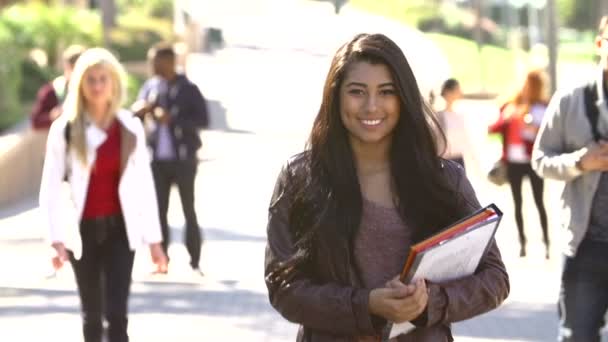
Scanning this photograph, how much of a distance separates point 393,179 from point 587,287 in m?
2.23

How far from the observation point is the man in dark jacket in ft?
39.6

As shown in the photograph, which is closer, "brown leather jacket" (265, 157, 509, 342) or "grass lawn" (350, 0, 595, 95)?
"brown leather jacket" (265, 157, 509, 342)

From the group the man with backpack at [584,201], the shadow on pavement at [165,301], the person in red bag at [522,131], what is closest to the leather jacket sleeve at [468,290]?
the man with backpack at [584,201]

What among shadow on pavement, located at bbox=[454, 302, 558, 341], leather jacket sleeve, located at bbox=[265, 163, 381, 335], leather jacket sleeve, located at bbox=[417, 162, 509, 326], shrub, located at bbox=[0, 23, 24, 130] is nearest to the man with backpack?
leather jacket sleeve, located at bbox=[417, 162, 509, 326]

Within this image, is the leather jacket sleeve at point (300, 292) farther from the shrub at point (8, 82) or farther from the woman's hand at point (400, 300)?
the shrub at point (8, 82)

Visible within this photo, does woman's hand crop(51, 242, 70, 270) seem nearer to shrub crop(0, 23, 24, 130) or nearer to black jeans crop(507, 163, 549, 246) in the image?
→ black jeans crop(507, 163, 549, 246)

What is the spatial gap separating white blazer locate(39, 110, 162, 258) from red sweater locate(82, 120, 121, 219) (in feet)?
0.08

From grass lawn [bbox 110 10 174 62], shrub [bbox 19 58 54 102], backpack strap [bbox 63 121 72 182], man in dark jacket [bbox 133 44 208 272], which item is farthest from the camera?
grass lawn [bbox 110 10 174 62]

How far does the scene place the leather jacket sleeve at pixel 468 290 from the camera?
4.00 m

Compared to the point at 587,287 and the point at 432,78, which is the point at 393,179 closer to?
the point at 587,287

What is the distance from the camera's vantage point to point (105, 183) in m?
7.40

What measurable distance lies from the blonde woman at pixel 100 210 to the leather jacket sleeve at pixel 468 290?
3.37m

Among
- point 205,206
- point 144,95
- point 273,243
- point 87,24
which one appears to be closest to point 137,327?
point 144,95

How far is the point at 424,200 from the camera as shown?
161 inches
